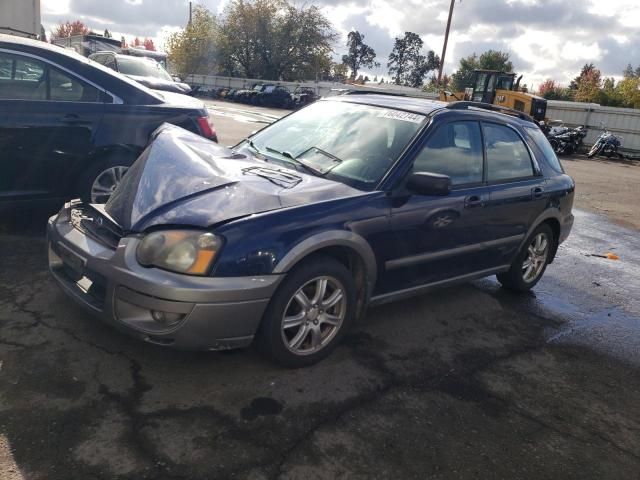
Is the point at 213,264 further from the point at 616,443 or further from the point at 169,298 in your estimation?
the point at 616,443

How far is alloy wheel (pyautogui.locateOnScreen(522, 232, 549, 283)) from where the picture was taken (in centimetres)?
509

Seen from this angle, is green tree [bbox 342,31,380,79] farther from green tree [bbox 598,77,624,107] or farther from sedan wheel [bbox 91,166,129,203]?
sedan wheel [bbox 91,166,129,203]

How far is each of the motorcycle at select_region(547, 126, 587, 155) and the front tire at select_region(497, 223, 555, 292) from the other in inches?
715

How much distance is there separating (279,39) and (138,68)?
43.9m

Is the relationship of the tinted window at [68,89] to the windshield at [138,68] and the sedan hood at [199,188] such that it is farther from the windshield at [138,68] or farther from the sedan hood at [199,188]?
the windshield at [138,68]

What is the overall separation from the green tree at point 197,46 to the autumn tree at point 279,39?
3784 millimetres

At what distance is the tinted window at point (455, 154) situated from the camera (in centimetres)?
385

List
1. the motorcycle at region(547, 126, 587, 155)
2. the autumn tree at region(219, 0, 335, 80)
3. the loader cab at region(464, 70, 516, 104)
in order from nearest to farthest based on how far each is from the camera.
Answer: the motorcycle at region(547, 126, 587, 155), the loader cab at region(464, 70, 516, 104), the autumn tree at region(219, 0, 335, 80)

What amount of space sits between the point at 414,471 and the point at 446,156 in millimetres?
2330

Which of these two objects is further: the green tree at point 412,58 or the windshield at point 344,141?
the green tree at point 412,58

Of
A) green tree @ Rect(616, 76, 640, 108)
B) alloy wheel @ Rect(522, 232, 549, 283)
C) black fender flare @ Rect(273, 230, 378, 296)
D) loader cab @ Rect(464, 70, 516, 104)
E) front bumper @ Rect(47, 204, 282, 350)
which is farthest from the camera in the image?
green tree @ Rect(616, 76, 640, 108)

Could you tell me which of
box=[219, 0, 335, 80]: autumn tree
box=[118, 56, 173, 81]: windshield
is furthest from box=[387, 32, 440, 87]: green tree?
box=[118, 56, 173, 81]: windshield

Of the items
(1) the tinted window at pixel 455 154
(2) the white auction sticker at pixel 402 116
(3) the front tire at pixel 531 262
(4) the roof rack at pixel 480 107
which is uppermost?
(4) the roof rack at pixel 480 107

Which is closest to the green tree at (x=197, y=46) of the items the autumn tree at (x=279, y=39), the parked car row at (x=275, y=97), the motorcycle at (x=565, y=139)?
the autumn tree at (x=279, y=39)
